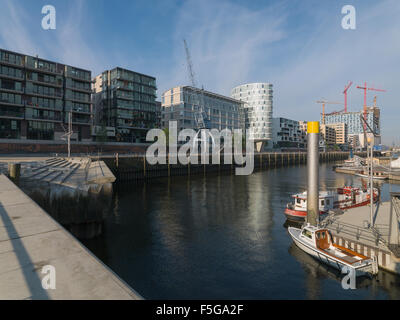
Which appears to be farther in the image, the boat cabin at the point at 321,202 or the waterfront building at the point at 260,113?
the waterfront building at the point at 260,113

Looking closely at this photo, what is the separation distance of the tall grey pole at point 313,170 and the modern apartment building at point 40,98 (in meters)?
64.9

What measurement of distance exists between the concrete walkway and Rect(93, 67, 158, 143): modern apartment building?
91.1 meters

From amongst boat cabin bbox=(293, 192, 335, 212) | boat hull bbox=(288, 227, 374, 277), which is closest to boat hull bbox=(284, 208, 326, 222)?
boat cabin bbox=(293, 192, 335, 212)

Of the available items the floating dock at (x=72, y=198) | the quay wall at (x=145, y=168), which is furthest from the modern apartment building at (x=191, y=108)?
the floating dock at (x=72, y=198)

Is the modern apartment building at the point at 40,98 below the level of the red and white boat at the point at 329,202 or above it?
above

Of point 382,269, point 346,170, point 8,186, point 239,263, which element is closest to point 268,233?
point 239,263

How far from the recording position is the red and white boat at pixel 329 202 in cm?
2656

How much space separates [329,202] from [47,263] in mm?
29238

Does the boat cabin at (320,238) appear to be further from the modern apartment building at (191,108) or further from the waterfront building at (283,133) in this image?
the waterfront building at (283,133)

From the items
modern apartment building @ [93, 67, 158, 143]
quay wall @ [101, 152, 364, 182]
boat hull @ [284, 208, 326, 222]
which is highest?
modern apartment building @ [93, 67, 158, 143]

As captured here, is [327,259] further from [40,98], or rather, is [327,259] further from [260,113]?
[260,113]

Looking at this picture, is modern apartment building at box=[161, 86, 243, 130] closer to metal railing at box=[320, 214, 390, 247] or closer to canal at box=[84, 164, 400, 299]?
canal at box=[84, 164, 400, 299]

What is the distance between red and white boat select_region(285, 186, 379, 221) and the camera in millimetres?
26562

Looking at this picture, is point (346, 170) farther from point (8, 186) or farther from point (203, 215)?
point (8, 186)
